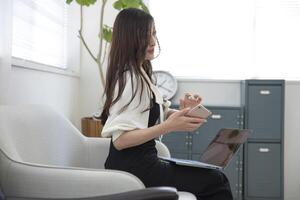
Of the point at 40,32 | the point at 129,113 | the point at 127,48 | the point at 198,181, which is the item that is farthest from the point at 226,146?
the point at 40,32

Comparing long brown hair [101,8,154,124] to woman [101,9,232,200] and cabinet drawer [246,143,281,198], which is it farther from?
cabinet drawer [246,143,281,198]

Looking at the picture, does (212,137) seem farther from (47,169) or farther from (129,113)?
(47,169)

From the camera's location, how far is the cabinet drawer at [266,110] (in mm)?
3045

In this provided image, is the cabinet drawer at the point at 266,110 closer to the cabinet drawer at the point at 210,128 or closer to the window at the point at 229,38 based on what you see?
the cabinet drawer at the point at 210,128

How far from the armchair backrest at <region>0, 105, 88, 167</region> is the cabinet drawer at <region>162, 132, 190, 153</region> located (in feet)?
4.40

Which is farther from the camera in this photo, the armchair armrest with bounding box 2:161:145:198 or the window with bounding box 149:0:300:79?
the window with bounding box 149:0:300:79

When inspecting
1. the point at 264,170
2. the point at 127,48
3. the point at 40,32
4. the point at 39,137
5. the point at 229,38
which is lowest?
the point at 264,170

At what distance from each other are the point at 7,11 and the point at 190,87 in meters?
2.04

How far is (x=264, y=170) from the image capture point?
3.06 meters

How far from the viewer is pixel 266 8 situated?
347 cm

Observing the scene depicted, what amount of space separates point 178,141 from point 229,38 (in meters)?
1.15

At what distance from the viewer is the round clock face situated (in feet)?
11.0

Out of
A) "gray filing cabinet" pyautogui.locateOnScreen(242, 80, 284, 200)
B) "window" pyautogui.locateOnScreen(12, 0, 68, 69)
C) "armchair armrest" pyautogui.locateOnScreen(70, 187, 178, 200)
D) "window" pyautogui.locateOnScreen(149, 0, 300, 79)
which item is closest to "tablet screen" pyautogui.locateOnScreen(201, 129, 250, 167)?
"armchair armrest" pyautogui.locateOnScreen(70, 187, 178, 200)

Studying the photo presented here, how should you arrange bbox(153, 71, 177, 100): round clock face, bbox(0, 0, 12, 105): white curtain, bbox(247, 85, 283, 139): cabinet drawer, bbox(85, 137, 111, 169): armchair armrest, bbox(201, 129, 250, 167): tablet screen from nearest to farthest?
1. bbox(201, 129, 250, 167): tablet screen
2. bbox(0, 0, 12, 105): white curtain
3. bbox(85, 137, 111, 169): armchair armrest
4. bbox(247, 85, 283, 139): cabinet drawer
5. bbox(153, 71, 177, 100): round clock face
